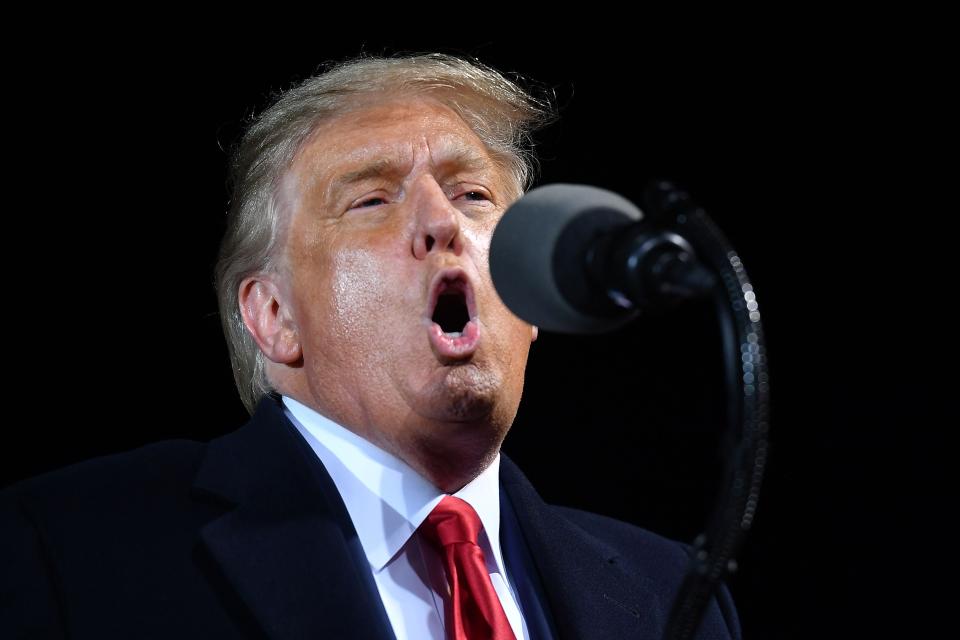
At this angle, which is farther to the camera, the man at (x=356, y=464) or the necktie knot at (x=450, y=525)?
the necktie knot at (x=450, y=525)

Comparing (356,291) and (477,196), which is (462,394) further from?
(477,196)

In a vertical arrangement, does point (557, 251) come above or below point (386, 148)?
below

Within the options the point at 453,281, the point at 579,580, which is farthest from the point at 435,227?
the point at 579,580

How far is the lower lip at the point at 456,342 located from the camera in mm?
1937

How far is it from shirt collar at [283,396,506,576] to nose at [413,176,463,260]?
0.38m

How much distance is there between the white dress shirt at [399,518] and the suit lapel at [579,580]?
0.08 meters

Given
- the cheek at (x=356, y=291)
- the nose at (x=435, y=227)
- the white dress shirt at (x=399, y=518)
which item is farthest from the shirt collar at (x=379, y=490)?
the nose at (x=435, y=227)

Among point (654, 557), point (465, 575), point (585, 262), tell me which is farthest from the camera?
point (654, 557)

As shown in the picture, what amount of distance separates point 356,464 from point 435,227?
45cm

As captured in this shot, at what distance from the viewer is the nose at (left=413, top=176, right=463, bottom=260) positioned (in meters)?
2.00

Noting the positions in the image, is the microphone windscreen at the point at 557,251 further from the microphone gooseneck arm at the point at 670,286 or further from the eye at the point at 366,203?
the eye at the point at 366,203

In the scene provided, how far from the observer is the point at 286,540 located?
5.99 ft

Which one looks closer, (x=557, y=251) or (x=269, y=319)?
(x=557, y=251)

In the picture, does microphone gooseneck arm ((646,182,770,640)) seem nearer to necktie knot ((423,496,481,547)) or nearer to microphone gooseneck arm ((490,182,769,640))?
microphone gooseneck arm ((490,182,769,640))
